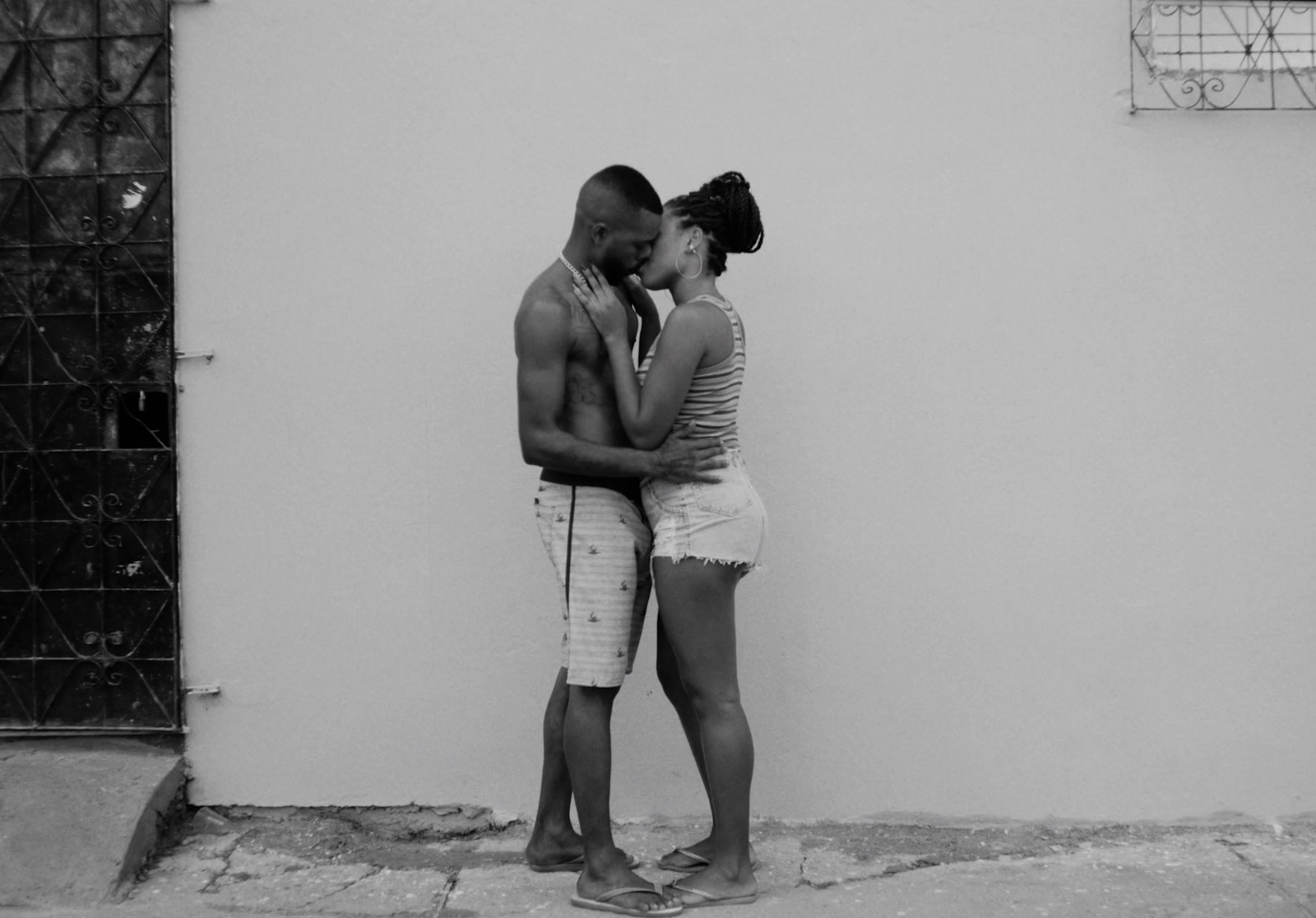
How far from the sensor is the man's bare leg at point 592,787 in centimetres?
331

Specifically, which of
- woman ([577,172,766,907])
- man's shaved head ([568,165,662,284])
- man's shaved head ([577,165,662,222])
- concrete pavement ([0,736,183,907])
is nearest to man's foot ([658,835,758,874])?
woman ([577,172,766,907])

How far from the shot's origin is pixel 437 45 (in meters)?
3.86

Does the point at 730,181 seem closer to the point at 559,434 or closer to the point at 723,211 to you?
the point at 723,211

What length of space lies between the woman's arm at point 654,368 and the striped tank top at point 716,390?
6 cm

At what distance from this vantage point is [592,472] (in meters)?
Answer: 3.29

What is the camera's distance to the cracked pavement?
3.35m

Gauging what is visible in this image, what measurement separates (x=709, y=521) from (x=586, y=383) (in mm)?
494

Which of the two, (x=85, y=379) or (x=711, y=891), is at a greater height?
(x=85, y=379)

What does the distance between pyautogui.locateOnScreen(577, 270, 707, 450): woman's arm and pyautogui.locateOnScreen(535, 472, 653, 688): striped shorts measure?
0.22 meters

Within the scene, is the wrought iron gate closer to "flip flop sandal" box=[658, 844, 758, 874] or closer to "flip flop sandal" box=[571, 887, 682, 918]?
"flip flop sandal" box=[571, 887, 682, 918]

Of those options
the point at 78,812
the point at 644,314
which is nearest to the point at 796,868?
the point at 644,314

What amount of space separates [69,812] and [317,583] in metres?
0.94

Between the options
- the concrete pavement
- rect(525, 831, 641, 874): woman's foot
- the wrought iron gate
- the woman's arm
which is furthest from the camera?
the wrought iron gate

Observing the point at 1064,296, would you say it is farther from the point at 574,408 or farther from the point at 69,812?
the point at 69,812
